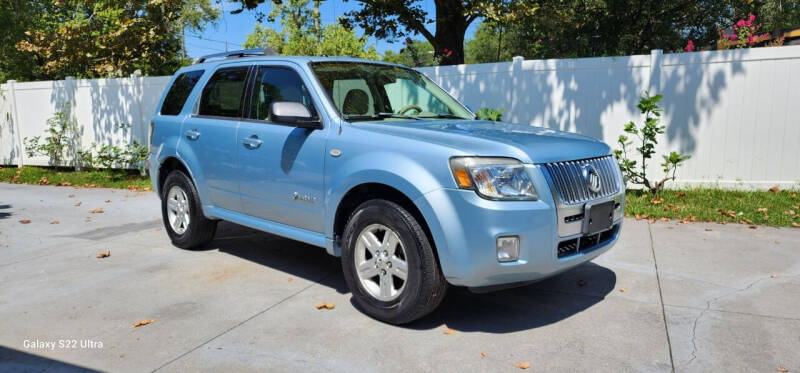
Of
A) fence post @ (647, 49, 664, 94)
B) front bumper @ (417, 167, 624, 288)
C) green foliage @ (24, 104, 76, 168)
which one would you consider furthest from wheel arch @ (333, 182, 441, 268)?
green foliage @ (24, 104, 76, 168)

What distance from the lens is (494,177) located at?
3.61 m

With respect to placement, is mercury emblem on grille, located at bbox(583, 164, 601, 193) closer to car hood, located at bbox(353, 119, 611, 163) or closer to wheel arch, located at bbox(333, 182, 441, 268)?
car hood, located at bbox(353, 119, 611, 163)

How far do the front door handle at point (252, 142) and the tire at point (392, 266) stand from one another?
1.21 metres

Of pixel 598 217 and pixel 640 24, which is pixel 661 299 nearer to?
pixel 598 217

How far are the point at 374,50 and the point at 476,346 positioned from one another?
104ft

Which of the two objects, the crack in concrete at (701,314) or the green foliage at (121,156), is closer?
the crack in concrete at (701,314)

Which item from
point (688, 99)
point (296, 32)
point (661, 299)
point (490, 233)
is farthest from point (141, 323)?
point (296, 32)

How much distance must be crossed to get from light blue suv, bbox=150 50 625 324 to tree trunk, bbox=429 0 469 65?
346 inches

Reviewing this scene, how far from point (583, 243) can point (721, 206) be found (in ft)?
15.2

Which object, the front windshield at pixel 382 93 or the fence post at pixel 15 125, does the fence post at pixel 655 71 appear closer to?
the front windshield at pixel 382 93

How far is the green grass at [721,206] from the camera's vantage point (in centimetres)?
714

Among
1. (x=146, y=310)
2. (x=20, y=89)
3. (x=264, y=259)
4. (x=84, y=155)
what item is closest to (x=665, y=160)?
(x=264, y=259)

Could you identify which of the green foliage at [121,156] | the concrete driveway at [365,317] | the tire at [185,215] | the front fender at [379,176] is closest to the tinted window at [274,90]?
the front fender at [379,176]

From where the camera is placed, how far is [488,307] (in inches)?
175
